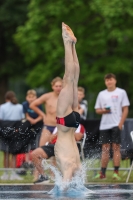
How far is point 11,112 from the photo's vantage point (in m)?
18.0

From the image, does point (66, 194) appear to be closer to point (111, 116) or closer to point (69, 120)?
point (69, 120)

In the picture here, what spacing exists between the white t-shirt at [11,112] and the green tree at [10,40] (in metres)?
24.3

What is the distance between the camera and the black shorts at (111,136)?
1498 centimetres

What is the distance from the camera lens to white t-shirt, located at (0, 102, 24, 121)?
18.0 metres

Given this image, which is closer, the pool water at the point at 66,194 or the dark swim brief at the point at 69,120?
the pool water at the point at 66,194

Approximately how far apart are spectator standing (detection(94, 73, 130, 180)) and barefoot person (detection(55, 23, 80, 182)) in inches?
168

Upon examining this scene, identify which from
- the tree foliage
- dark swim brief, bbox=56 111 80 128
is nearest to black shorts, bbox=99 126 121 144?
dark swim brief, bbox=56 111 80 128

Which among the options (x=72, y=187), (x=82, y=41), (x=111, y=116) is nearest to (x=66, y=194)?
(x=72, y=187)

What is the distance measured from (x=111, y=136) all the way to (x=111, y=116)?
0.39 meters

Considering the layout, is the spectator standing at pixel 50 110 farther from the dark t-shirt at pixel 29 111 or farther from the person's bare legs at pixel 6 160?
the person's bare legs at pixel 6 160

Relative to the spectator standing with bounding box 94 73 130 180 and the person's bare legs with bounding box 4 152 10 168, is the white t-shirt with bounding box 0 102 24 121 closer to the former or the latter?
the person's bare legs with bounding box 4 152 10 168

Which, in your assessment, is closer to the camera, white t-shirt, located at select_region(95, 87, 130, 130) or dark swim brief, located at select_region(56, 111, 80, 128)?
dark swim brief, located at select_region(56, 111, 80, 128)

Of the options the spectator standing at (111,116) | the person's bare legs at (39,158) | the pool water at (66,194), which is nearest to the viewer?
the pool water at (66,194)

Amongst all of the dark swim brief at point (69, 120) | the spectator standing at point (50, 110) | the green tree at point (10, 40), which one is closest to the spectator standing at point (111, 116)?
the spectator standing at point (50, 110)
